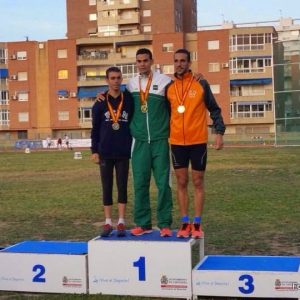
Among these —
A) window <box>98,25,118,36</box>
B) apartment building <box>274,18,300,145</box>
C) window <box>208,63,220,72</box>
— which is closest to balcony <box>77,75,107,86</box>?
window <box>98,25,118,36</box>

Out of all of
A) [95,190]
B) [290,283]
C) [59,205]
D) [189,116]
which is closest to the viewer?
[290,283]

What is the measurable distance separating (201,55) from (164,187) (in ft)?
225

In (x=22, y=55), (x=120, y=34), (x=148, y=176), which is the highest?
(x=120, y=34)

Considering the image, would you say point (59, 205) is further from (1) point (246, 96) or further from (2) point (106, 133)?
(1) point (246, 96)

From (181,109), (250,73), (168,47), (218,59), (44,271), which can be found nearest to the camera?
(44,271)

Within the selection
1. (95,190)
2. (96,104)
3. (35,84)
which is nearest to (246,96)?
(35,84)

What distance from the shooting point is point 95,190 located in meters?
17.9

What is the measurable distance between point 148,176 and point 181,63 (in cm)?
132

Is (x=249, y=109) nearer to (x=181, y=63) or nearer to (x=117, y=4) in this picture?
(x=117, y=4)

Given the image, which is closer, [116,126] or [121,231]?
[121,231]

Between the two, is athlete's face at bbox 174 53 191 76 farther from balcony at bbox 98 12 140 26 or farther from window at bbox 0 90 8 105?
balcony at bbox 98 12 140 26

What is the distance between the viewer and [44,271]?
21.5ft

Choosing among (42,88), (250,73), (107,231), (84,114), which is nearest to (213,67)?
(250,73)

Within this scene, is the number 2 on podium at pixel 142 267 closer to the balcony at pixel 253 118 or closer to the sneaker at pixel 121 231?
the sneaker at pixel 121 231
